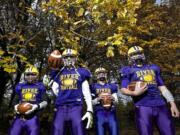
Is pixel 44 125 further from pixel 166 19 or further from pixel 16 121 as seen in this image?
pixel 16 121

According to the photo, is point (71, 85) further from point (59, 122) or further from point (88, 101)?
point (59, 122)

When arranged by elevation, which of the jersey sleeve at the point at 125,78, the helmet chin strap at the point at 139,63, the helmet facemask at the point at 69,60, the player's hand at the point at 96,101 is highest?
the helmet facemask at the point at 69,60

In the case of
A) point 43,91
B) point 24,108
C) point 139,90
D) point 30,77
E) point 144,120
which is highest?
point 30,77

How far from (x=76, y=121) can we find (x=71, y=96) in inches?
20.3

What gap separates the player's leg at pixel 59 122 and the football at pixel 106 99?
3.69m

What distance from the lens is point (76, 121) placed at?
769 centimetres

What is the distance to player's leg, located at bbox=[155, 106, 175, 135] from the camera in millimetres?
7703

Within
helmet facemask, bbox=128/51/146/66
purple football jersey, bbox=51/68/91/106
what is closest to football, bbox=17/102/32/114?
purple football jersey, bbox=51/68/91/106

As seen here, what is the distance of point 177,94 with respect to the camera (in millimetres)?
27766

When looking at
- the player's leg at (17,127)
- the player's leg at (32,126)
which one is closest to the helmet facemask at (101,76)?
the player's leg at (32,126)

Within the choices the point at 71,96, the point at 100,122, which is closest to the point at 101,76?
the point at 100,122

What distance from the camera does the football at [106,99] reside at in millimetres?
11508

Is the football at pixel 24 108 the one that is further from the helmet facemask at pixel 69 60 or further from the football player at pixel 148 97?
the football player at pixel 148 97

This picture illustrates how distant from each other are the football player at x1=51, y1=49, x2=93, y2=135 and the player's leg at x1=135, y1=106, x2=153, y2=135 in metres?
0.87
